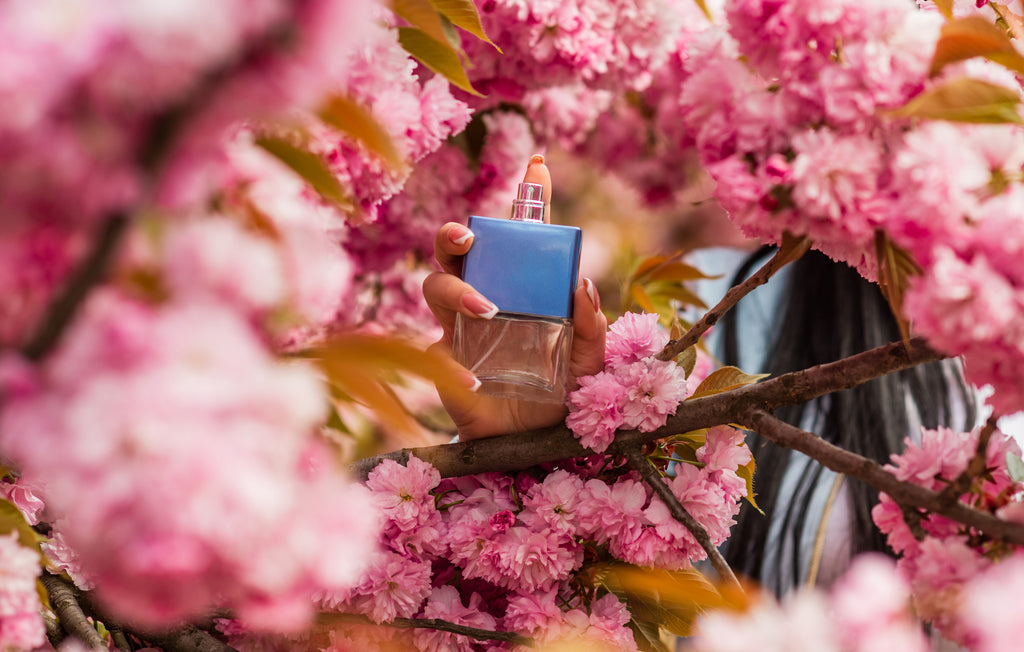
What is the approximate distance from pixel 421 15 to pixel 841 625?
1.09 ft

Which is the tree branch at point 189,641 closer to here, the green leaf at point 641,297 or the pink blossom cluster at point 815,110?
the pink blossom cluster at point 815,110

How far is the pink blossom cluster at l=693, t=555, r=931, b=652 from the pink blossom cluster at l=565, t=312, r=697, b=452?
0.96ft

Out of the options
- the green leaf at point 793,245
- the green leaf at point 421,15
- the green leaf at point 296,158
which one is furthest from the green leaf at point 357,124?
the green leaf at point 793,245

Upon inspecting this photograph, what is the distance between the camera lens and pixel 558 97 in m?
1.27

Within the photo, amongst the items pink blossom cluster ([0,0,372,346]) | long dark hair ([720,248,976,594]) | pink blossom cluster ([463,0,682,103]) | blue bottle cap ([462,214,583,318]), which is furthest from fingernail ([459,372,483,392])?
long dark hair ([720,248,976,594])

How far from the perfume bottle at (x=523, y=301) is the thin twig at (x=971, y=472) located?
274 mm

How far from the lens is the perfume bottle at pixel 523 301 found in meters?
0.58

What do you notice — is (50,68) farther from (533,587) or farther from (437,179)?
(437,179)

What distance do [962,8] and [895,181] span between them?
0.26 m

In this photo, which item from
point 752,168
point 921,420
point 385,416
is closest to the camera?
point 385,416

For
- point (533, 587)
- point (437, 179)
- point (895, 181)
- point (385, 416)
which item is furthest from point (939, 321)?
point (437, 179)

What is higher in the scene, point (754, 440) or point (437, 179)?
point (437, 179)

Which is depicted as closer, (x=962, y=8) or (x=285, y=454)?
(x=285, y=454)

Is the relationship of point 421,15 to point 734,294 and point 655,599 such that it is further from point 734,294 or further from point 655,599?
point 655,599
